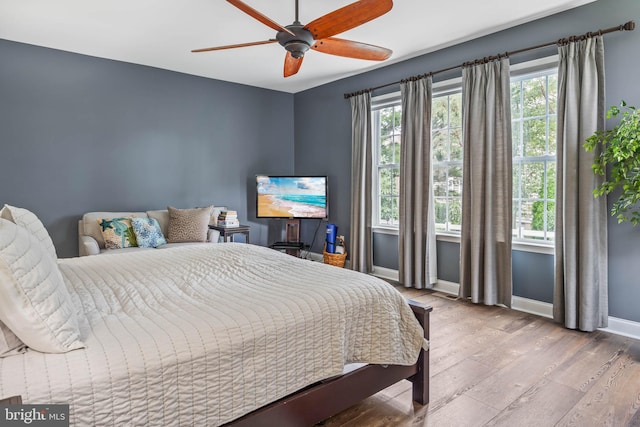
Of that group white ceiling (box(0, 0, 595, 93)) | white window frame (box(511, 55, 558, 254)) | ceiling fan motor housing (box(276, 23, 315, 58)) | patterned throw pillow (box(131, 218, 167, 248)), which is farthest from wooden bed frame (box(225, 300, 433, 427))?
patterned throw pillow (box(131, 218, 167, 248))

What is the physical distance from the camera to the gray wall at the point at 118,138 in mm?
3941

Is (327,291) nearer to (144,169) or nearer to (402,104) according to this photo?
(402,104)

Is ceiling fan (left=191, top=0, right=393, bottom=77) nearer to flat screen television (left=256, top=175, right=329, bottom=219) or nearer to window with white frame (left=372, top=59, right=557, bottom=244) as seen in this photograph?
window with white frame (left=372, top=59, right=557, bottom=244)

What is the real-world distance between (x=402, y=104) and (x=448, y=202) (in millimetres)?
1242

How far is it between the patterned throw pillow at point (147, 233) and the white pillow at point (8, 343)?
10.0 feet

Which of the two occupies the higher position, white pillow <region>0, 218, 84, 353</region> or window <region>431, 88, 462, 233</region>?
window <region>431, 88, 462, 233</region>

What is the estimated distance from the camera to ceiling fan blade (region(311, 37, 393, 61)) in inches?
107

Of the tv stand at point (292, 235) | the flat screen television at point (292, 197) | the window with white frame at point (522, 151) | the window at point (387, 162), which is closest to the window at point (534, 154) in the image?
the window with white frame at point (522, 151)

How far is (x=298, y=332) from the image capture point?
4.91ft

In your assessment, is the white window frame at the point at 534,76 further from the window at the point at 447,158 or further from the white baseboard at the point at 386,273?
the white baseboard at the point at 386,273

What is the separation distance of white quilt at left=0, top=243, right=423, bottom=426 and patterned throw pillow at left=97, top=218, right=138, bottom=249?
1819 millimetres

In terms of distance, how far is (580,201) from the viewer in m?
2.98

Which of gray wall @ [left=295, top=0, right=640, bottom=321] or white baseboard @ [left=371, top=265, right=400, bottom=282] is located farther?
white baseboard @ [left=371, top=265, right=400, bottom=282]

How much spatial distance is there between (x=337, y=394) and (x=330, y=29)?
2.16 m
